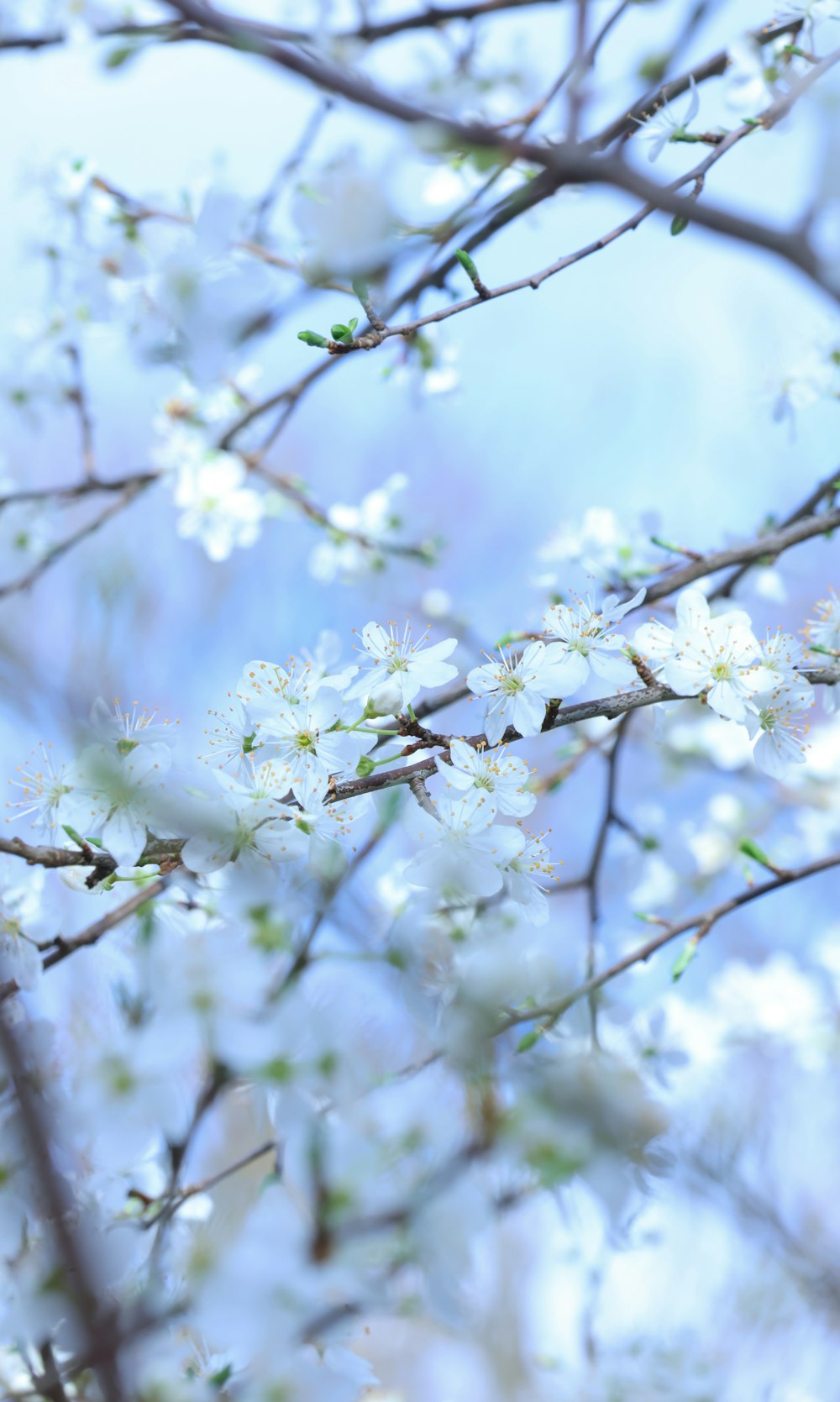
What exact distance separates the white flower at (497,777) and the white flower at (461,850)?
0.05ft

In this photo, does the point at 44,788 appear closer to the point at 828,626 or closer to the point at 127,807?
the point at 127,807

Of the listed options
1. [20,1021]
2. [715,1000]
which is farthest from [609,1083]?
[715,1000]

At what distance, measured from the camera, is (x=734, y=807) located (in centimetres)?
202

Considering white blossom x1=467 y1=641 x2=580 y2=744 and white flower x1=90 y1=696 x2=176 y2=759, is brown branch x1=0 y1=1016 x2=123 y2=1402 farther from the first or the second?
white blossom x1=467 y1=641 x2=580 y2=744

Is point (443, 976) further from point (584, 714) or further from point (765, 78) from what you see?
point (765, 78)

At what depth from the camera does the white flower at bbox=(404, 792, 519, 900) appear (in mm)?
594

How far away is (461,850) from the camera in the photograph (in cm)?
61

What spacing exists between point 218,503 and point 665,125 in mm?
771

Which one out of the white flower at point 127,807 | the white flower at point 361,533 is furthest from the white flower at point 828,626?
the white flower at point 361,533

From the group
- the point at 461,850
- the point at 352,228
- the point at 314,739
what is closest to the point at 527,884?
the point at 461,850

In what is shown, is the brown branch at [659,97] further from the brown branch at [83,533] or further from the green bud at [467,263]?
the brown branch at [83,533]

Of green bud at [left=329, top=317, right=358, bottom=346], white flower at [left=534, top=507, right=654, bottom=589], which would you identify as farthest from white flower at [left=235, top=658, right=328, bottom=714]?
white flower at [left=534, top=507, right=654, bottom=589]

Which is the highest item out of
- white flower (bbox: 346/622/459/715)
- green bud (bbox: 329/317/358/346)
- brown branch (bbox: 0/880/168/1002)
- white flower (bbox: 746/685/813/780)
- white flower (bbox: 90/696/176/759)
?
green bud (bbox: 329/317/358/346)

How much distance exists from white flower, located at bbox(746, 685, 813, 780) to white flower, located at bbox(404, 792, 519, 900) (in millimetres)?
222
